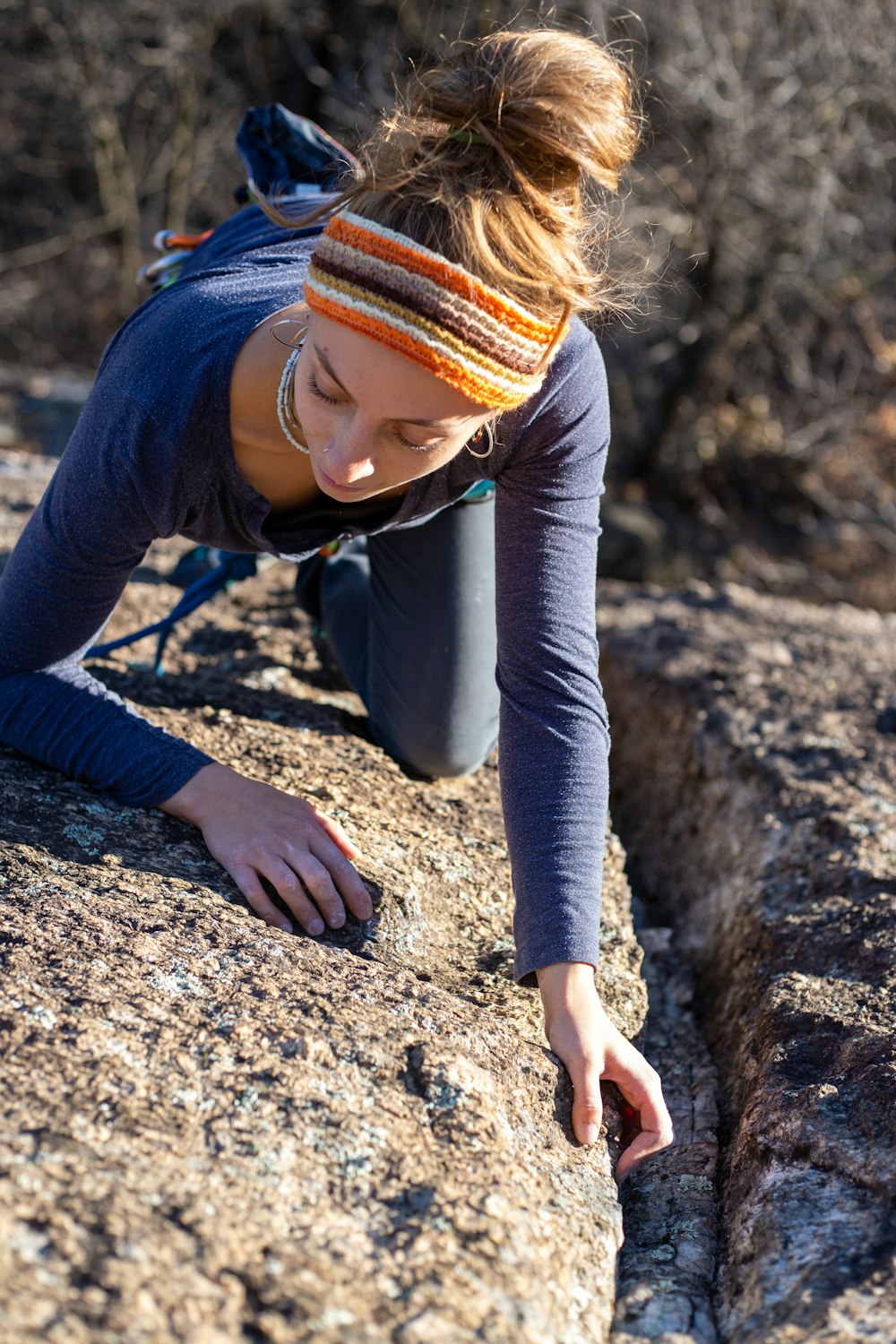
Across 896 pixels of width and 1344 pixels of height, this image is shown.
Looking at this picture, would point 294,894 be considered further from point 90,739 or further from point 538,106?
point 538,106

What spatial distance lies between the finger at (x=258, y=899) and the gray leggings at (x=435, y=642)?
0.66 meters

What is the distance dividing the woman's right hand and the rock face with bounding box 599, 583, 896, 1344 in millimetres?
637

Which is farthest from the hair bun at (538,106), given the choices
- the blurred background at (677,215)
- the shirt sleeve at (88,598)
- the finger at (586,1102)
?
the blurred background at (677,215)

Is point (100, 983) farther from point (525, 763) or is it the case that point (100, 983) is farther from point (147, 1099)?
point (525, 763)

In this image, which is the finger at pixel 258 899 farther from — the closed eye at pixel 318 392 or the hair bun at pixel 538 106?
the hair bun at pixel 538 106

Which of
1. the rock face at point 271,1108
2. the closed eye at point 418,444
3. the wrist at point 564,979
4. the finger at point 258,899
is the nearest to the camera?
the rock face at point 271,1108

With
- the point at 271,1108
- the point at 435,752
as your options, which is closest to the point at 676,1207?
the point at 271,1108

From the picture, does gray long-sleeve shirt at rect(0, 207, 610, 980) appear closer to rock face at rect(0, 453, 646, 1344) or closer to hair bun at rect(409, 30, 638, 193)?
rock face at rect(0, 453, 646, 1344)

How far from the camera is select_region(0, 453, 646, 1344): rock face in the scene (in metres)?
1.02

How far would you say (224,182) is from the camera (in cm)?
736

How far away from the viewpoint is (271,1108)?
1226 millimetres

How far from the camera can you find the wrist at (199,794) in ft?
5.58

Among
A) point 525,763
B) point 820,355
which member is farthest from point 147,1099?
point 820,355

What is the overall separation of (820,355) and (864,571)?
54.5 inches
